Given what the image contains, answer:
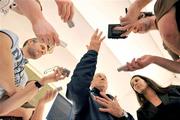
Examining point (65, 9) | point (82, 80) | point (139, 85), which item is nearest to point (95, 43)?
point (82, 80)

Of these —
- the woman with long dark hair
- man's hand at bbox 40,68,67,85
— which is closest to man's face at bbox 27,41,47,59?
man's hand at bbox 40,68,67,85

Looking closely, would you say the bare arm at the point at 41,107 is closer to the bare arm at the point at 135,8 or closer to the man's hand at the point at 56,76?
the man's hand at the point at 56,76

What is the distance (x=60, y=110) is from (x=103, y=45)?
140 cm

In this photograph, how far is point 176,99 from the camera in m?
2.16


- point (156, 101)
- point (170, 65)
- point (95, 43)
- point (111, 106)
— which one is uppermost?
point (95, 43)

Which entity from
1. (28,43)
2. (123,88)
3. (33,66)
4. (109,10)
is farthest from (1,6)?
(123,88)

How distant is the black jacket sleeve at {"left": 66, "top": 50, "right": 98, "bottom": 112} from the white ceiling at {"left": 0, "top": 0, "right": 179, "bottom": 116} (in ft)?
3.41

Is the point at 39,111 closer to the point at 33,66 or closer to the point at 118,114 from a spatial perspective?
the point at 118,114

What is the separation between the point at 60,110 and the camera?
1.99m

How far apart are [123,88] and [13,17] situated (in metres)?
2.09

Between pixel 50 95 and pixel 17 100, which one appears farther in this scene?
pixel 50 95

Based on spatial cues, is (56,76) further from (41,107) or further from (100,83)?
(100,83)

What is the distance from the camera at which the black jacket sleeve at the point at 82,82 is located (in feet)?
5.72

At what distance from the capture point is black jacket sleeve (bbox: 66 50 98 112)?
1743 mm
